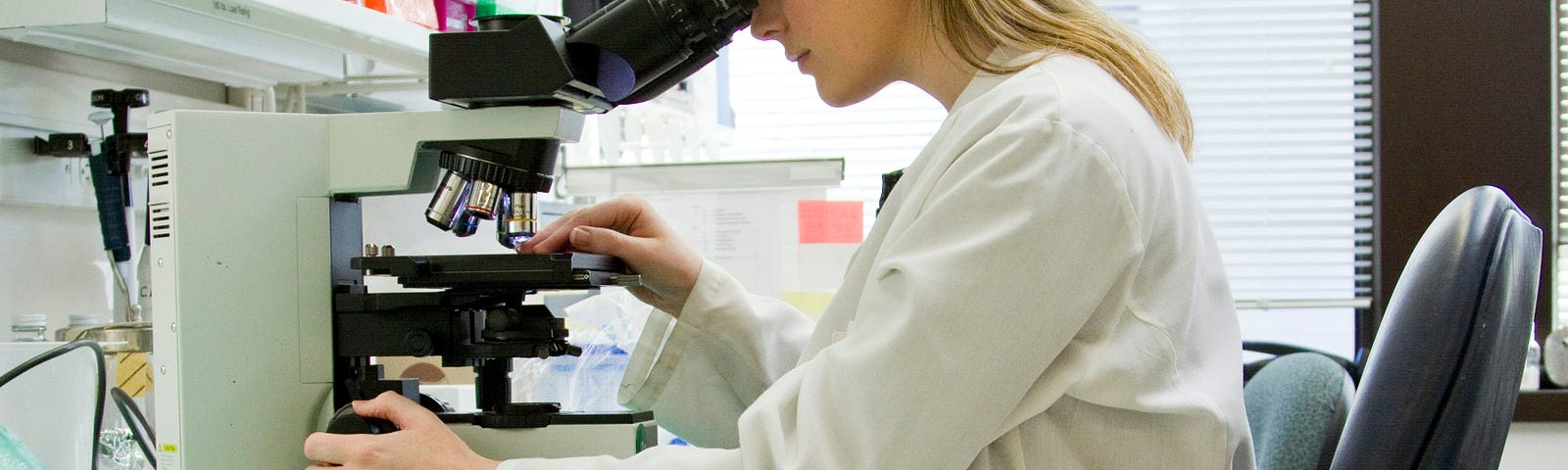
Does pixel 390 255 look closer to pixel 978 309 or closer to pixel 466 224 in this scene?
pixel 466 224

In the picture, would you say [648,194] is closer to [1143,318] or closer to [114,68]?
[114,68]

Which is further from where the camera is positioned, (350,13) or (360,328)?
(350,13)

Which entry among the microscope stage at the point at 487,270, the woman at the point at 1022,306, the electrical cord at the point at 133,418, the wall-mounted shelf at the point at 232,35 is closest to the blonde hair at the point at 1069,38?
the woman at the point at 1022,306

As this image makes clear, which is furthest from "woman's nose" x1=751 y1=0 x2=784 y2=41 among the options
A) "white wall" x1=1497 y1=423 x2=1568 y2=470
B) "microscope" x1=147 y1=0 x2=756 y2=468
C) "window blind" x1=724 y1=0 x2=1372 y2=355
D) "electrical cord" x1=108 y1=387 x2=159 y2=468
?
"white wall" x1=1497 y1=423 x2=1568 y2=470

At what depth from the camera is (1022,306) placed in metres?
0.66

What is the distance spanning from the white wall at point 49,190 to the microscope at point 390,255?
1.35ft

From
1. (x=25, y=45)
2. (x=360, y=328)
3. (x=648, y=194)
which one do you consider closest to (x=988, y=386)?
(x=360, y=328)

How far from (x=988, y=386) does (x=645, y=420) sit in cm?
31

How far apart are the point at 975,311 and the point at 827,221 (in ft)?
4.08

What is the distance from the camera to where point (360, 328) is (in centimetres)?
92

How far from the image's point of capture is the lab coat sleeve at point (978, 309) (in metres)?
0.66

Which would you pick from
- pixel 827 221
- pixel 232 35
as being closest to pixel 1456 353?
pixel 232 35

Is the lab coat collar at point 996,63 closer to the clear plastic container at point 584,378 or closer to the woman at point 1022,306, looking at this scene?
the woman at point 1022,306

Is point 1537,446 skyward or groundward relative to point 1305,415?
groundward
